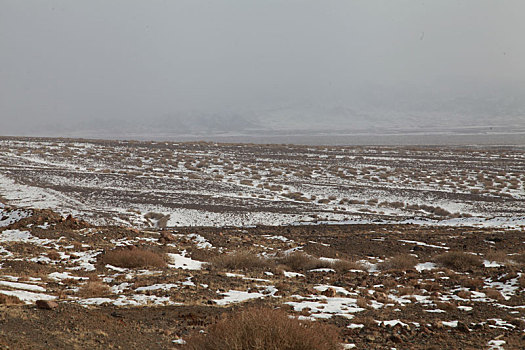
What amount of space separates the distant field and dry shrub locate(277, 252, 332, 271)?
8.11 metres

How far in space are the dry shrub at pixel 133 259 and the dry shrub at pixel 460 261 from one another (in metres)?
8.06

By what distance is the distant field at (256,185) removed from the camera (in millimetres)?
22078

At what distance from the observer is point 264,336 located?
4.84 meters

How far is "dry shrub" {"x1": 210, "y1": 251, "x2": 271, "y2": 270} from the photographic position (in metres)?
11.4

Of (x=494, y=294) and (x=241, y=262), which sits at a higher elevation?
(x=494, y=294)

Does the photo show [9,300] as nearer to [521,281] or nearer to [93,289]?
[93,289]

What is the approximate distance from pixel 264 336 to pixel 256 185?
2636cm

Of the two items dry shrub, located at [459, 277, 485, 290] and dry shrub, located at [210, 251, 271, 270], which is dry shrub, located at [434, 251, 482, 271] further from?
dry shrub, located at [210, 251, 271, 270]

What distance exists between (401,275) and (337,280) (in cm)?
183

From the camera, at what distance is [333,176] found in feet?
117

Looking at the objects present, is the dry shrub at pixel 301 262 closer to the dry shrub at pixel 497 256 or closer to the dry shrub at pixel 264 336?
the dry shrub at pixel 497 256

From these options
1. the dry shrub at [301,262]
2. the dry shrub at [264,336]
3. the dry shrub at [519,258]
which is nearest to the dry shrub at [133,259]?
the dry shrub at [301,262]

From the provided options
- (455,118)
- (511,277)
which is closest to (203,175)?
(511,277)

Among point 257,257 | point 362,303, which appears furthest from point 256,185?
point 362,303
